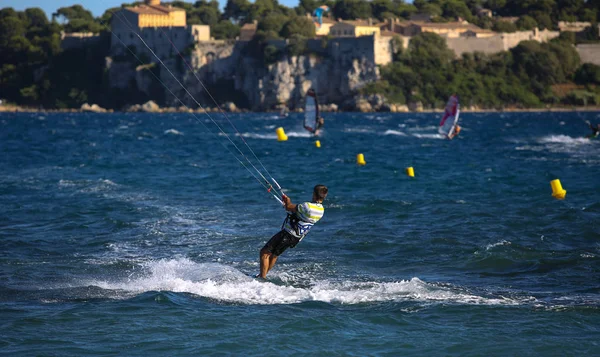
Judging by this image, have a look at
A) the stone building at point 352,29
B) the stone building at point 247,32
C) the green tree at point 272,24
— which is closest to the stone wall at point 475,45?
the stone building at point 352,29

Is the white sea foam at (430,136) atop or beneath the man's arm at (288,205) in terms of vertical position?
beneath

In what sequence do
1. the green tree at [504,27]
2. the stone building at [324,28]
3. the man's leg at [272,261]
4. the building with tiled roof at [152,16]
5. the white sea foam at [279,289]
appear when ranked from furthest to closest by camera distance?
1. the green tree at [504,27]
2. the stone building at [324,28]
3. the building with tiled roof at [152,16]
4. the man's leg at [272,261]
5. the white sea foam at [279,289]

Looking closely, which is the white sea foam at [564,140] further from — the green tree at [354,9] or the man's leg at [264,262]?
the green tree at [354,9]

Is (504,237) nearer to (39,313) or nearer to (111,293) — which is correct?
(111,293)

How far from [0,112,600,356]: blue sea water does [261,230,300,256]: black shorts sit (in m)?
0.48

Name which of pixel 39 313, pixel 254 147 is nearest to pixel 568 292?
pixel 39 313

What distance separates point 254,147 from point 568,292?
34981mm

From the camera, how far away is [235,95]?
402 feet

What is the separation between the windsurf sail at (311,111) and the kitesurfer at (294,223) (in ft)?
102

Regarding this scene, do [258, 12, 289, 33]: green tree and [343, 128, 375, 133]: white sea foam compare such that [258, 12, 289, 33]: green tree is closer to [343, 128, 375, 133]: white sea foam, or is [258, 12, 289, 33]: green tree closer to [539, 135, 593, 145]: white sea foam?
[343, 128, 375, 133]: white sea foam

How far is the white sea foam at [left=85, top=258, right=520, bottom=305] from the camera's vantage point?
11.3 m

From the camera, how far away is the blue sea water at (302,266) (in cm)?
968

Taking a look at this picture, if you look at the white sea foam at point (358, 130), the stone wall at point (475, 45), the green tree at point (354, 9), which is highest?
the green tree at point (354, 9)

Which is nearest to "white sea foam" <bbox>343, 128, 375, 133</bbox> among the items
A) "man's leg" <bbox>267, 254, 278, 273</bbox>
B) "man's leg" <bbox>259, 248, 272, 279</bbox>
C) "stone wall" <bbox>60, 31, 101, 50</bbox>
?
"man's leg" <bbox>267, 254, 278, 273</bbox>
